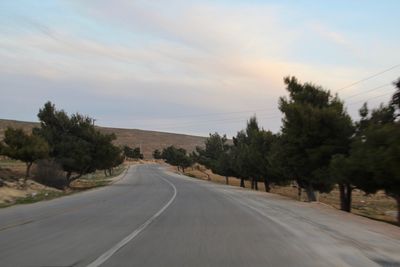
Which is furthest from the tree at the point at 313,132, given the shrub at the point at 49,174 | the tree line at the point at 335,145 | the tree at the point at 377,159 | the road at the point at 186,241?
the shrub at the point at 49,174

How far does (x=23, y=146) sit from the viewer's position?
48.8 meters

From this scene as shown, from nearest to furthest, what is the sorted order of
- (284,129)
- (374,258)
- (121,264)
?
(121,264) < (374,258) < (284,129)

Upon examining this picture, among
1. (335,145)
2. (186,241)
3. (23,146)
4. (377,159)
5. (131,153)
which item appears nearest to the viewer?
(186,241)

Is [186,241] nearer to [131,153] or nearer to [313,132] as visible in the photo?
[313,132]

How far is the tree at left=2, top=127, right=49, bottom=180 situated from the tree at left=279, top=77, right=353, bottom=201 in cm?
2198

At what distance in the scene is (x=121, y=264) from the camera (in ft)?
32.9

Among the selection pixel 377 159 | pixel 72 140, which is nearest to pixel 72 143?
pixel 72 140

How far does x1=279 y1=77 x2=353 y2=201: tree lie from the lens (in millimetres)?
34062

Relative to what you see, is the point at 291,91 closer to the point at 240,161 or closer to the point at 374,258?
the point at 240,161

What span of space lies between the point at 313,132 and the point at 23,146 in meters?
26.0

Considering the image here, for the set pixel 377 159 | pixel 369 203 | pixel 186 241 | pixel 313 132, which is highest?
pixel 313 132

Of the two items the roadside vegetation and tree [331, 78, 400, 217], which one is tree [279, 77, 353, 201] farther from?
the roadside vegetation

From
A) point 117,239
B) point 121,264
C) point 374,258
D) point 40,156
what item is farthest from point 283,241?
point 40,156

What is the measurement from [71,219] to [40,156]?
32132mm
